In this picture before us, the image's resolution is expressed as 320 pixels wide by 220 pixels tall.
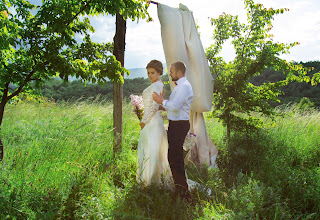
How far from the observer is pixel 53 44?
117 inches

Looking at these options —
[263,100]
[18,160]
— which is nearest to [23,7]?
[18,160]

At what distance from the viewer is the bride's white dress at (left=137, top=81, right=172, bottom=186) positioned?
10.5 feet

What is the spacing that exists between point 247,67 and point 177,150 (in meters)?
2.59

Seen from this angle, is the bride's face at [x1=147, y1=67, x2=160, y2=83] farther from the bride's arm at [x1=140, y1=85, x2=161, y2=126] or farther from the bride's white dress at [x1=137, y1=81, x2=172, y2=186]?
the bride's arm at [x1=140, y1=85, x2=161, y2=126]

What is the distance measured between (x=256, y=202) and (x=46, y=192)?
2.22 metres

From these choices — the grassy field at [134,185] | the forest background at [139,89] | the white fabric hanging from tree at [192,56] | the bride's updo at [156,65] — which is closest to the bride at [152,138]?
the bride's updo at [156,65]

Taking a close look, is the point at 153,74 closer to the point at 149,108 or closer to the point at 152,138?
the point at 149,108

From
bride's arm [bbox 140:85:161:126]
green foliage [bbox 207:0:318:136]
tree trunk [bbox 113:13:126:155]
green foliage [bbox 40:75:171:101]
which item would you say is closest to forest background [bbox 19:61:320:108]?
green foliage [bbox 40:75:171:101]

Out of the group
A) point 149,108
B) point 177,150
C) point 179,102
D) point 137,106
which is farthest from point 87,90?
point 179,102

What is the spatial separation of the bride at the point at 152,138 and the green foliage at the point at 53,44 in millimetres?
491

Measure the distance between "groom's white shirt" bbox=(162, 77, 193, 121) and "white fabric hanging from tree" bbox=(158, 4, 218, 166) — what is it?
3.31ft

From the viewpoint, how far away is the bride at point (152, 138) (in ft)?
10.5

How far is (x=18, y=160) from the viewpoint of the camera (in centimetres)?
347

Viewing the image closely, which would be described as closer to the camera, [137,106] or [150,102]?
[150,102]
